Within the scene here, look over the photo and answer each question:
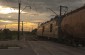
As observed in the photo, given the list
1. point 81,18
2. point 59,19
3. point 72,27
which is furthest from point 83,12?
point 59,19

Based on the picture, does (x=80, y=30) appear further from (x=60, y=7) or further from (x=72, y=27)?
(x=60, y=7)

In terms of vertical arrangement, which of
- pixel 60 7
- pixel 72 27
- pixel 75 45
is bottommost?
pixel 75 45

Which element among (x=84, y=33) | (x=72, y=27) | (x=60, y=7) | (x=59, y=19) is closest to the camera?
(x=84, y=33)

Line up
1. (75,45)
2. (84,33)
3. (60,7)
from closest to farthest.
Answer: (84,33), (75,45), (60,7)

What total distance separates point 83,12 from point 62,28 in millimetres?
13618

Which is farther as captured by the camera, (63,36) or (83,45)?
(63,36)

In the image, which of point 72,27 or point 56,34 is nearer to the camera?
point 72,27

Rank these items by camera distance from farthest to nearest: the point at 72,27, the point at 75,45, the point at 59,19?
1. the point at 59,19
2. the point at 75,45
3. the point at 72,27

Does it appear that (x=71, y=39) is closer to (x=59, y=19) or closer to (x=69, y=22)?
(x=69, y=22)

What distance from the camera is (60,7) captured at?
65.9 meters

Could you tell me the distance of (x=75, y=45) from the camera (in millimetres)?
35906

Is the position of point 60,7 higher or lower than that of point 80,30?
higher

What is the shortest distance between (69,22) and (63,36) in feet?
26.0

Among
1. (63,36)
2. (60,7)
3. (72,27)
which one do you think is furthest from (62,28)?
(60,7)
